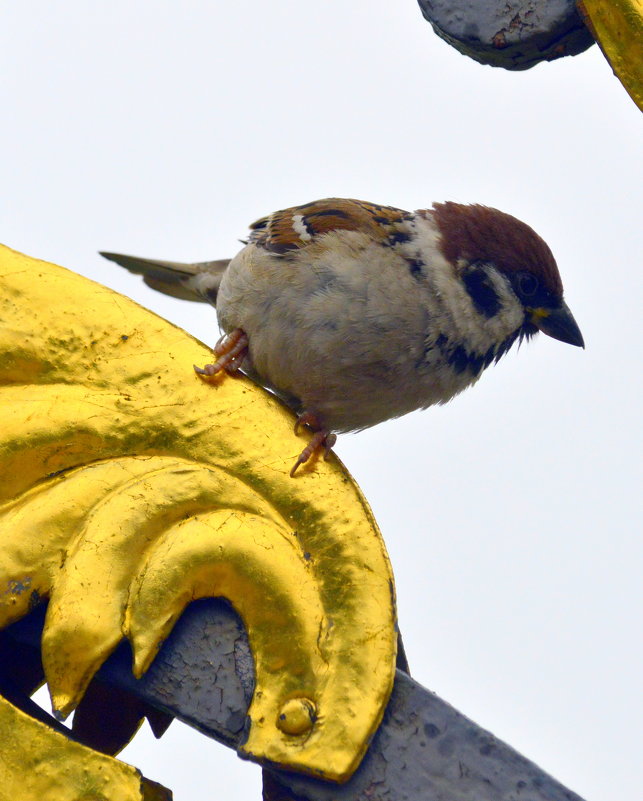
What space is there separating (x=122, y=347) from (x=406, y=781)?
1.95 ft

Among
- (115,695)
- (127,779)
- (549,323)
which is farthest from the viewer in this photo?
(549,323)

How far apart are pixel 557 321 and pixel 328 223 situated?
19.8 inches

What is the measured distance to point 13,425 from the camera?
3.86ft

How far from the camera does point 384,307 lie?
1920 millimetres

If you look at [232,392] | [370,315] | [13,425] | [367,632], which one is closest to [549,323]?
[370,315]

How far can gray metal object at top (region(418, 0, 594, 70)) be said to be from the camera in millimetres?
1324

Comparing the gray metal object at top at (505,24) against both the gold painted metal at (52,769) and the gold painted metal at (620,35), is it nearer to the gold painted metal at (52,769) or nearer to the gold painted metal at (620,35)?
the gold painted metal at (620,35)

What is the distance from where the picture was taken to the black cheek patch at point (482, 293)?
202cm

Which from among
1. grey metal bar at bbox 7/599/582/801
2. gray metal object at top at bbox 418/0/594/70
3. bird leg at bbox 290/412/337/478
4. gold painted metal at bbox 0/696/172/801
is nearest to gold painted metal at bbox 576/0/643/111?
gray metal object at top at bbox 418/0/594/70

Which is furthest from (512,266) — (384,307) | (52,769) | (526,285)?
(52,769)

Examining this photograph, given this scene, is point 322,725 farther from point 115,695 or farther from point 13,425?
point 13,425

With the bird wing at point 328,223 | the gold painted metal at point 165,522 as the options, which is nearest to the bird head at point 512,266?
the bird wing at point 328,223

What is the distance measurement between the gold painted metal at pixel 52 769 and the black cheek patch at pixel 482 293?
1.22m

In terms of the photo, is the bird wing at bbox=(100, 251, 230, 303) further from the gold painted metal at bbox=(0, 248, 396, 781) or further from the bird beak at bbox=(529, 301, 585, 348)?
the gold painted metal at bbox=(0, 248, 396, 781)
